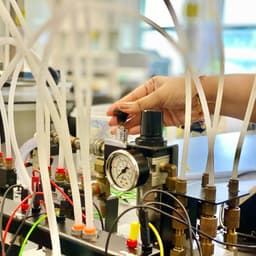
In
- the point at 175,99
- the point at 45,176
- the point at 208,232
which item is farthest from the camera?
the point at 175,99

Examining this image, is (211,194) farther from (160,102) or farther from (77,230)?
(160,102)

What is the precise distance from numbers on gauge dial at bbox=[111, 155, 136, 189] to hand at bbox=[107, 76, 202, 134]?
202 mm

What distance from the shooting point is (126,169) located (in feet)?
2.58

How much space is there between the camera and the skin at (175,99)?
103cm

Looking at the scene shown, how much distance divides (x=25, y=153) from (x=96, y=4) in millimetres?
759

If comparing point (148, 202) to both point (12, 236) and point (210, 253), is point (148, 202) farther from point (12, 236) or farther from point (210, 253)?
point (12, 236)

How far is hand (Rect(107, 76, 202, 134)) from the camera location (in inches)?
40.6

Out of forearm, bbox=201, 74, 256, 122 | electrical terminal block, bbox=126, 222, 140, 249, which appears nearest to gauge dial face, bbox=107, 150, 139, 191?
electrical terminal block, bbox=126, 222, 140, 249

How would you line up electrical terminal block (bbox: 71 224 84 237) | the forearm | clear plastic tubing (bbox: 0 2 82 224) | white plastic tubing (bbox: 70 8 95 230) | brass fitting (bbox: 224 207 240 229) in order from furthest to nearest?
1. the forearm
2. brass fitting (bbox: 224 207 240 229)
3. electrical terminal block (bbox: 71 224 84 237)
4. clear plastic tubing (bbox: 0 2 82 224)
5. white plastic tubing (bbox: 70 8 95 230)

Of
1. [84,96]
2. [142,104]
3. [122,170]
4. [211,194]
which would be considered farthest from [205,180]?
[84,96]

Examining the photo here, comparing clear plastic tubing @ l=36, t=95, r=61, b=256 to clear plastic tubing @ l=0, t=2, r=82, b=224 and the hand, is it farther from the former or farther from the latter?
the hand

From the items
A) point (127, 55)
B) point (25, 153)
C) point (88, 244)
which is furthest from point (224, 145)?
point (127, 55)

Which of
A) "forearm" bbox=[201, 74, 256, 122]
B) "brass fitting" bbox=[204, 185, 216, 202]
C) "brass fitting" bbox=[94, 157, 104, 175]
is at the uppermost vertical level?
"forearm" bbox=[201, 74, 256, 122]

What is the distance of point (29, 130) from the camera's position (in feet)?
5.57
